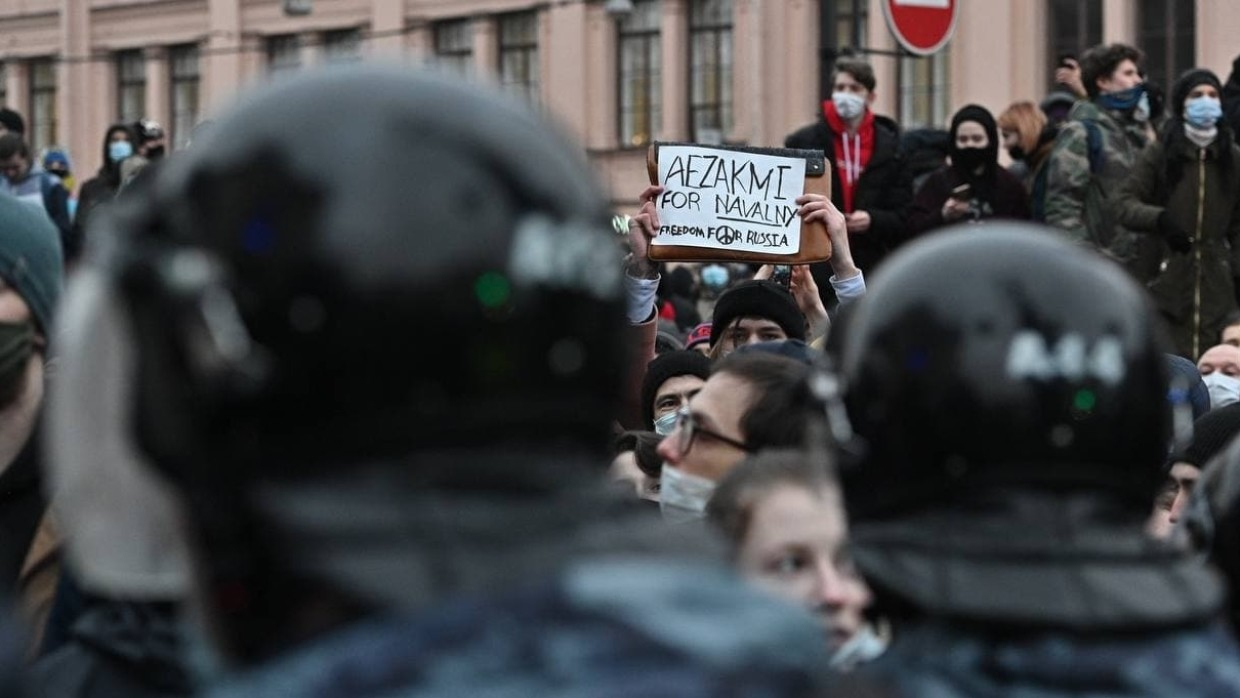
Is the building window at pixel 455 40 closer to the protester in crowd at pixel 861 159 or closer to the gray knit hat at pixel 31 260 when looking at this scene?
the protester in crowd at pixel 861 159

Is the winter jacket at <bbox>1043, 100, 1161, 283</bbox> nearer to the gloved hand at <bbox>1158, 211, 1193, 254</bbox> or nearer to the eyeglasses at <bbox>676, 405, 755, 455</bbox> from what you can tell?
the gloved hand at <bbox>1158, 211, 1193, 254</bbox>

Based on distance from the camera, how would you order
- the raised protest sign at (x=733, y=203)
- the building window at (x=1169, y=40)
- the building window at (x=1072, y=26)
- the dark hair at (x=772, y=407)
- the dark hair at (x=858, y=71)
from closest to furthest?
the dark hair at (x=772, y=407) < the raised protest sign at (x=733, y=203) < the dark hair at (x=858, y=71) < the building window at (x=1169, y=40) < the building window at (x=1072, y=26)

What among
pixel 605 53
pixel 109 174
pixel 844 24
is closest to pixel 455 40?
pixel 605 53

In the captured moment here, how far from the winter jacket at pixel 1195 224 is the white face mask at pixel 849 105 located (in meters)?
1.21

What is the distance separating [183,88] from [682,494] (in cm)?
4185

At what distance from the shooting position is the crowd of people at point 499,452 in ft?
5.89

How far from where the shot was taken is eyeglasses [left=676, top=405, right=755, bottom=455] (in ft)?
13.3

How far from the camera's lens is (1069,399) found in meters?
2.29

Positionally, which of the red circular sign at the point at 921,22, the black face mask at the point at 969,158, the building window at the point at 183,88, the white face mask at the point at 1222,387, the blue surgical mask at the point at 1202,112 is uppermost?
the building window at the point at 183,88

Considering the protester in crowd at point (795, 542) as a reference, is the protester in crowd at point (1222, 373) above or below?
below

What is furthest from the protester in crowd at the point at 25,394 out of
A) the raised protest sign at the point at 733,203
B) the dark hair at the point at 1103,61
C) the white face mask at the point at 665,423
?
the dark hair at the point at 1103,61

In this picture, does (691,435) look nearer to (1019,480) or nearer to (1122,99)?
(1019,480)

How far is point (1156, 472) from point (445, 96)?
2.71 feet

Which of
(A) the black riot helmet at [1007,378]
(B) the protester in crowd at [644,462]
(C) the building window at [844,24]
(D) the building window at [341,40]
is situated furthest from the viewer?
(D) the building window at [341,40]
